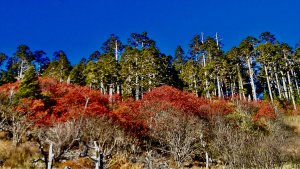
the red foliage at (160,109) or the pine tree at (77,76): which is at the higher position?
the pine tree at (77,76)

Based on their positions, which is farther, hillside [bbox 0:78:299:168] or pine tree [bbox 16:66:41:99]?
pine tree [bbox 16:66:41:99]

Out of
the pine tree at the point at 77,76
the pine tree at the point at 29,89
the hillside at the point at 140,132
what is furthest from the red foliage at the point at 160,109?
the pine tree at the point at 77,76

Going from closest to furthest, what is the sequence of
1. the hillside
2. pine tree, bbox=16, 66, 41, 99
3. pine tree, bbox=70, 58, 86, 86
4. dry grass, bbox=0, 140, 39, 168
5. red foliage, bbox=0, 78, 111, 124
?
dry grass, bbox=0, 140, 39, 168 → the hillside → red foliage, bbox=0, 78, 111, 124 → pine tree, bbox=16, 66, 41, 99 → pine tree, bbox=70, 58, 86, 86

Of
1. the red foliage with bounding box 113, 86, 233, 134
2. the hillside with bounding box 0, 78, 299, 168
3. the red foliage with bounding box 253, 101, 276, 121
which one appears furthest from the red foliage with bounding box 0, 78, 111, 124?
the red foliage with bounding box 253, 101, 276, 121


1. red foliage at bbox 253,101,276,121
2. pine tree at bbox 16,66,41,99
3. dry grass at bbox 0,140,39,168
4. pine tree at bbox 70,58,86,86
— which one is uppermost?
pine tree at bbox 70,58,86,86

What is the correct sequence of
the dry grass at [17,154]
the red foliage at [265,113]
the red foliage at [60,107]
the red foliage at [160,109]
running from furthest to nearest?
the red foliage at [265,113] → the red foliage at [160,109] → the red foliage at [60,107] → the dry grass at [17,154]

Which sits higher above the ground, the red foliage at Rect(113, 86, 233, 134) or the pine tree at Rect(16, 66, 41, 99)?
the pine tree at Rect(16, 66, 41, 99)

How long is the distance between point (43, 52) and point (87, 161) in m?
56.8

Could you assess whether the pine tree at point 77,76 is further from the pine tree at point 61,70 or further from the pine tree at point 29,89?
the pine tree at point 29,89

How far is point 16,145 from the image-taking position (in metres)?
23.0

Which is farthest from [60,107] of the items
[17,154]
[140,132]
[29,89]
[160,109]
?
[160,109]

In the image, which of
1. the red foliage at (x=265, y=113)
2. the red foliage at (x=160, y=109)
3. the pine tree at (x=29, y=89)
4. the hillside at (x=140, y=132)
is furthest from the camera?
the red foliage at (x=265, y=113)

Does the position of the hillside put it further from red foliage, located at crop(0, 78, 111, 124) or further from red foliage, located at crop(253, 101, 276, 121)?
red foliage, located at crop(253, 101, 276, 121)

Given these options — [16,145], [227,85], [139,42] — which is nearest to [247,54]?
[227,85]
